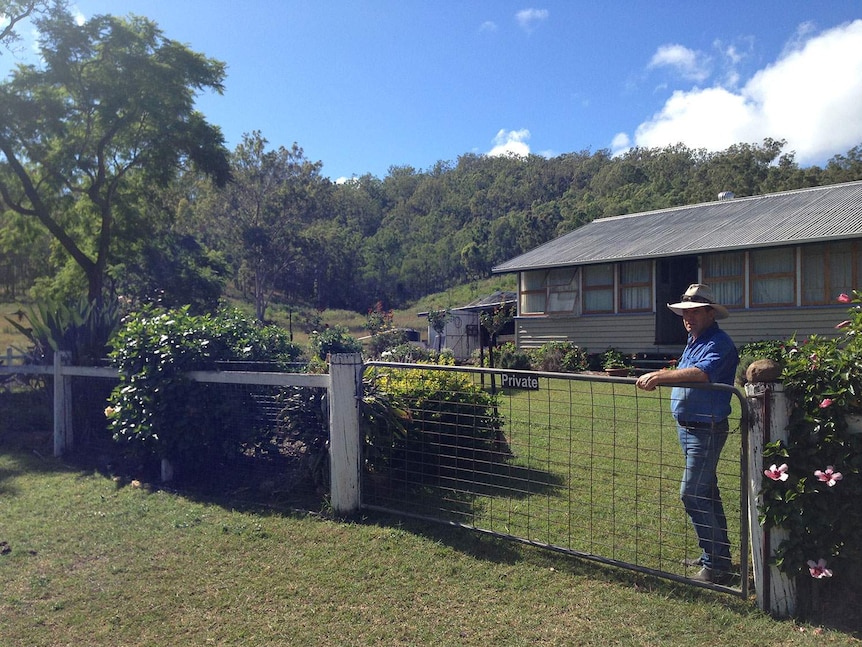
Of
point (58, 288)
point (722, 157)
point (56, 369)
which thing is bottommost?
point (56, 369)

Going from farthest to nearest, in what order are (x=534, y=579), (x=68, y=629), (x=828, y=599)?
(x=534, y=579) < (x=68, y=629) < (x=828, y=599)

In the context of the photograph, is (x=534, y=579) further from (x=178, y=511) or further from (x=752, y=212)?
(x=752, y=212)

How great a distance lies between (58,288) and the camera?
22750 millimetres

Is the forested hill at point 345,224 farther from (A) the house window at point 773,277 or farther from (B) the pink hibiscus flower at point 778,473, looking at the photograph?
(B) the pink hibiscus flower at point 778,473

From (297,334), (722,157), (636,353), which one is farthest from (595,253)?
(722,157)

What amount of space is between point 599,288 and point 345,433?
48.9 feet

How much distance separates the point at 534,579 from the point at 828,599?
1.53 metres

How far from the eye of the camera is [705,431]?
4.06 m

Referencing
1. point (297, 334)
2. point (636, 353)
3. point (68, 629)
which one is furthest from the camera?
point (297, 334)

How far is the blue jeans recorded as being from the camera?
159 inches

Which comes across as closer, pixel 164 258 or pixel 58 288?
pixel 58 288

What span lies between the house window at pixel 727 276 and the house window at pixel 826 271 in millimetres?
1394

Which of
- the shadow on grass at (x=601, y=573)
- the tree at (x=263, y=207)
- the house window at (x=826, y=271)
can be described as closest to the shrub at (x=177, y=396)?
the shadow on grass at (x=601, y=573)

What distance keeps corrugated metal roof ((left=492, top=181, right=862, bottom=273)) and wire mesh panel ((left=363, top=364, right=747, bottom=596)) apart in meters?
9.76
